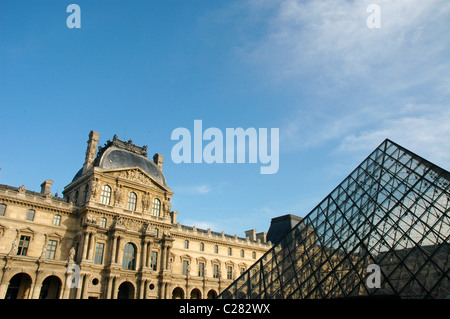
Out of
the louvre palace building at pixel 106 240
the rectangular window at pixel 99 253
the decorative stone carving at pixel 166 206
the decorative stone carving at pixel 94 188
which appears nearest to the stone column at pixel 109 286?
the louvre palace building at pixel 106 240

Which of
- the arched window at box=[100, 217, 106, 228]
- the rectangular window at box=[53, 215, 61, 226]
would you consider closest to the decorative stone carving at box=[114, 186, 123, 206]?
the arched window at box=[100, 217, 106, 228]

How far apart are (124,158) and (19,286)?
16.6 metres

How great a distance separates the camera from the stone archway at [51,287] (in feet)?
109

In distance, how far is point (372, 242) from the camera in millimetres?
17484

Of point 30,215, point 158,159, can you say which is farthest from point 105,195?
point 158,159

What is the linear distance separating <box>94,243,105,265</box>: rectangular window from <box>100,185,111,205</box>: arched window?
15.0 feet

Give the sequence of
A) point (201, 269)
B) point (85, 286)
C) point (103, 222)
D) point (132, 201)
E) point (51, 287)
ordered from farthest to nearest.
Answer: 1. point (201, 269)
2. point (132, 201)
3. point (103, 222)
4. point (51, 287)
5. point (85, 286)

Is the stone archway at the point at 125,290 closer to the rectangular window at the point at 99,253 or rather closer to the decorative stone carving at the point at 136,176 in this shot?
the rectangular window at the point at 99,253

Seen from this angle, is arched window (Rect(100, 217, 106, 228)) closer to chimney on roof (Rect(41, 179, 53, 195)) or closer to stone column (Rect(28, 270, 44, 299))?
stone column (Rect(28, 270, 44, 299))

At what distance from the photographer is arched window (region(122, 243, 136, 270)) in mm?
36938

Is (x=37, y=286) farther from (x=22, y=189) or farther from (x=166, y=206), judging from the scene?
(x=166, y=206)

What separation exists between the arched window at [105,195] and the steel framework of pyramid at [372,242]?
21659 millimetres
